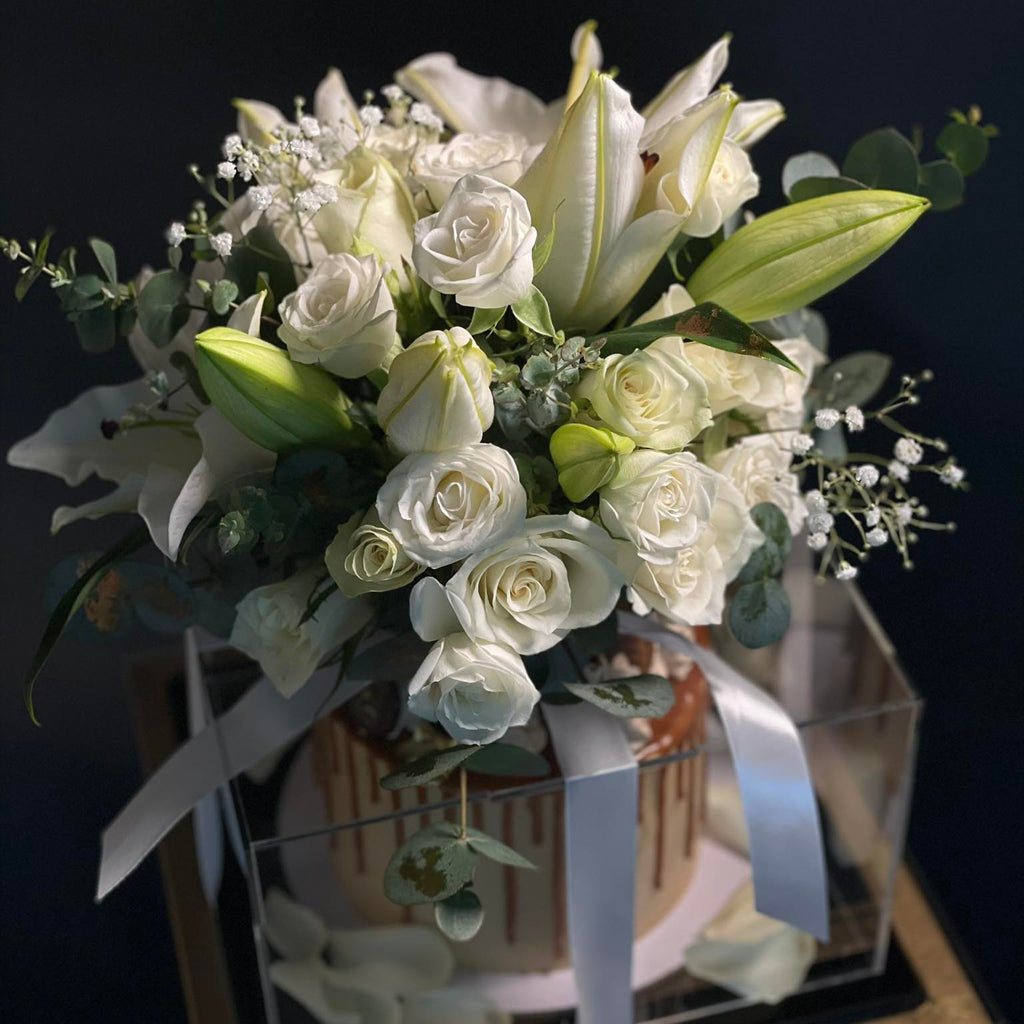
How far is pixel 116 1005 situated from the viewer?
110 cm

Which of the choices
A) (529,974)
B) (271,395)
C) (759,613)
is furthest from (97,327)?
(529,974)

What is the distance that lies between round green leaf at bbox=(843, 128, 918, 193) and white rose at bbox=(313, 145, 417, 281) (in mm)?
237

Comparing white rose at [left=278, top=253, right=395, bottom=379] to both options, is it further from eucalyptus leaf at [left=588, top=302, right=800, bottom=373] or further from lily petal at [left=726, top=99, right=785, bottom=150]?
lily petal at [left=726, top=99, right=785, bottom=150]

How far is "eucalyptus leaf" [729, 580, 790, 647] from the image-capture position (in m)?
0.67

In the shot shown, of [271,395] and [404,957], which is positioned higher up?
[271,395]

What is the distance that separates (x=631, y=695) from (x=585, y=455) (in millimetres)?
139

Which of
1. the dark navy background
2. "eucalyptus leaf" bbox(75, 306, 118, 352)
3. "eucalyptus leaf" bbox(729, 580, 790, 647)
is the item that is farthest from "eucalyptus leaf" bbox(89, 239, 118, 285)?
the dark navy background

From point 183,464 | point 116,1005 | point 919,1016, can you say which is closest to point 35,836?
point 116,1005

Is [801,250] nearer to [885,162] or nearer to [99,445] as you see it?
[885,162]

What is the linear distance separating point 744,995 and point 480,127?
537 millimetres

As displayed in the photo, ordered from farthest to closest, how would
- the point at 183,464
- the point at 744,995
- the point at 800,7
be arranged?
the point at 800,7, the point at 744,995, the point at 183,464

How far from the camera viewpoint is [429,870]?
638mm

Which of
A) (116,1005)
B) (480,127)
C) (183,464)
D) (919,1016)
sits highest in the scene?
(480,127)

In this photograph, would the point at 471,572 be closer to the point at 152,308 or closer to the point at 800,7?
the point at 152,308
